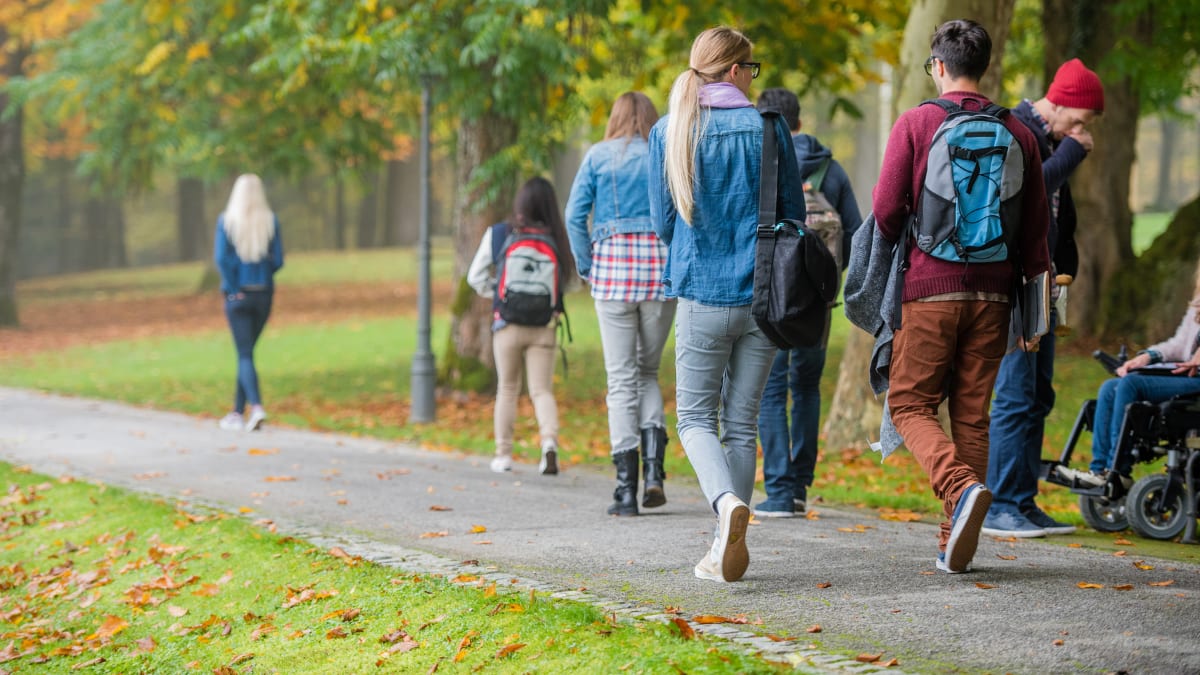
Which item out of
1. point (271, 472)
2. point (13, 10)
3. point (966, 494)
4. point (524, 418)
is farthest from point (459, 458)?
point (13, 10)

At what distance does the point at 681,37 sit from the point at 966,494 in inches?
402

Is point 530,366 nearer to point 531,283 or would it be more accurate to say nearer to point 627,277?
point 531,283

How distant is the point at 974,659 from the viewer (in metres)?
4.07

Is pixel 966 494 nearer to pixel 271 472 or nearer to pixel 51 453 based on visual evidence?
pixel 271 472

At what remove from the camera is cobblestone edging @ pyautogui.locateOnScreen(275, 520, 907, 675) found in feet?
13.2

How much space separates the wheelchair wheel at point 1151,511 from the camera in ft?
20.5

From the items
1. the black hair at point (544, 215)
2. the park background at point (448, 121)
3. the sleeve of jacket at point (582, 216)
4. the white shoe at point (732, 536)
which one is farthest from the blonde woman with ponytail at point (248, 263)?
the white shoe at point (732, 536)

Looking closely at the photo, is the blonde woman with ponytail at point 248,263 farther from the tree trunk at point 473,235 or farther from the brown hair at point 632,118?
A: the brown hair at point 632,118

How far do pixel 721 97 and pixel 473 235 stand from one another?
8.24 m

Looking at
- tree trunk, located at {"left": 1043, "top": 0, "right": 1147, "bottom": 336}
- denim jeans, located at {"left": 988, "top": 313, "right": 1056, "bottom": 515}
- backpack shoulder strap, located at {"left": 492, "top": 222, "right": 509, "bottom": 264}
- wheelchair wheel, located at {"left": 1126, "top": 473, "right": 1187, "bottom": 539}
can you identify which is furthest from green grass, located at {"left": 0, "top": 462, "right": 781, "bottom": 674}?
tree trunk, located at {"left": 1043, "top": 0, "right": 1147, "bottom": 336}

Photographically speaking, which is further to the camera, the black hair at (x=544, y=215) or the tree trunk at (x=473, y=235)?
the tree trunk at (x=473, y=235)

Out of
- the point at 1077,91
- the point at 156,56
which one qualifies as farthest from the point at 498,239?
the point at 156,56

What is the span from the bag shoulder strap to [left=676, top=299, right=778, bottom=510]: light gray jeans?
1.23 feet

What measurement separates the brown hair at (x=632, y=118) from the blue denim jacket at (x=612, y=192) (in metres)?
0.04
